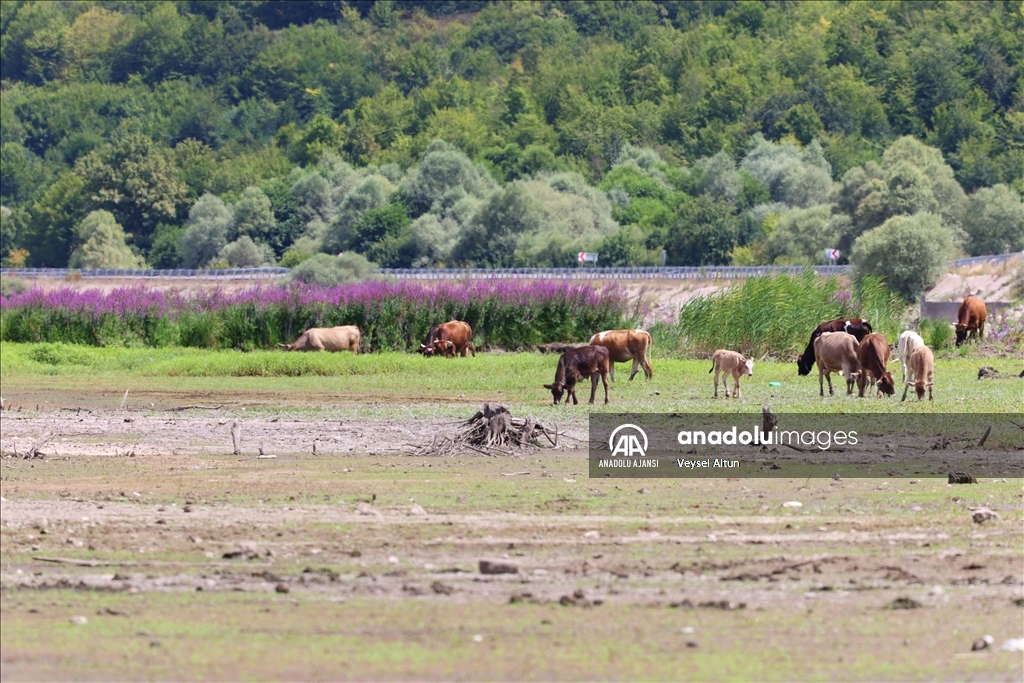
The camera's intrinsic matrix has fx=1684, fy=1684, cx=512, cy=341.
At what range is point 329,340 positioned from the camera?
3688cm

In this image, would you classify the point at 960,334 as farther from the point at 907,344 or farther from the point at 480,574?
the point at 480,574

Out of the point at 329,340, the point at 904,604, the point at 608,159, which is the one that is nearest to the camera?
the point at 904,604

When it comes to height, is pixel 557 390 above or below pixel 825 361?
below

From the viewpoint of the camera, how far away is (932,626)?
9578 mm

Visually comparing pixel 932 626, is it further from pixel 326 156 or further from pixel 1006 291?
pixel 326 156

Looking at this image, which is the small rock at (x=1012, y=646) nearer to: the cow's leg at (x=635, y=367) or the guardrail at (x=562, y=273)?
the cow's leg at (x=635, y=367)

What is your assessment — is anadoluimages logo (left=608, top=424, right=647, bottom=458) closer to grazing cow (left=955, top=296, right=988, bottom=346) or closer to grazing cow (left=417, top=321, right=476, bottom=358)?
grazing cow (left=417, top=321, right=476, bottom=358)

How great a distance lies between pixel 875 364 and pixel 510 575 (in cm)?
1492

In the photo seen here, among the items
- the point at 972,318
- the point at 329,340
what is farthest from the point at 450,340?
the point at 972,318

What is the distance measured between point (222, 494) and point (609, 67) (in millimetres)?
168071

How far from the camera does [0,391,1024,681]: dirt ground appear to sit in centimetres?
902

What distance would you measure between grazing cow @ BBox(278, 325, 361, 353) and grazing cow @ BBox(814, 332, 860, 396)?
14292 mm

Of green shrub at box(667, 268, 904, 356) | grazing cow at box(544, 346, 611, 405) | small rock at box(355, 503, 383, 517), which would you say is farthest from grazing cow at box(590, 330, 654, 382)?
small rock at box(355, 503, 383, 517)

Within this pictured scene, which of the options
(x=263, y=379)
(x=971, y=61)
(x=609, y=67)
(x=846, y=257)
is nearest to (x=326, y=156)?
(x=609, y=67)
